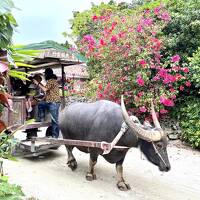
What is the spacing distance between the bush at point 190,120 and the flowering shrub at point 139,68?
1.22ft

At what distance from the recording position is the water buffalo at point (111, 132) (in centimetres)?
449

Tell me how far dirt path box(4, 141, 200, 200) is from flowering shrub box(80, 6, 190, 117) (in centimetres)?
188

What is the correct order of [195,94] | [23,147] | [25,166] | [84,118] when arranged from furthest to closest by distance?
[195,94] < [23,147] < [25,166] < [84,118]

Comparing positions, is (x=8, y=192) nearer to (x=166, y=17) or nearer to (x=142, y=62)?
(x=142, y=62)

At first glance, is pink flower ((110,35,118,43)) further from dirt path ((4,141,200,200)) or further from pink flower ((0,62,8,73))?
pink flower ((0,62,8,73))

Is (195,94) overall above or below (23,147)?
above

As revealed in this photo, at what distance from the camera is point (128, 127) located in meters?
4.70

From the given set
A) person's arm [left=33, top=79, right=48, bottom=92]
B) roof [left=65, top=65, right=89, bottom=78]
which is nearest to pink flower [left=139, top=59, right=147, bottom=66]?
person's arm [left=33, top=79, right=48, bottom=92]

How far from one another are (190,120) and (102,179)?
3320 millimetres

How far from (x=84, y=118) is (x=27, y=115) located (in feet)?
6.03

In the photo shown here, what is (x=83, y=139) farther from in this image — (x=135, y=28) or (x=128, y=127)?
(x=135, y=28)

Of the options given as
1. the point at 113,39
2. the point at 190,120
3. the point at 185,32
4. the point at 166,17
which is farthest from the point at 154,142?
the point at 166,17

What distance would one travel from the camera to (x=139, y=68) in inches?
332

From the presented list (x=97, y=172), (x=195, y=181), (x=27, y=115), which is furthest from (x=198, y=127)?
(x=27, y=115)
